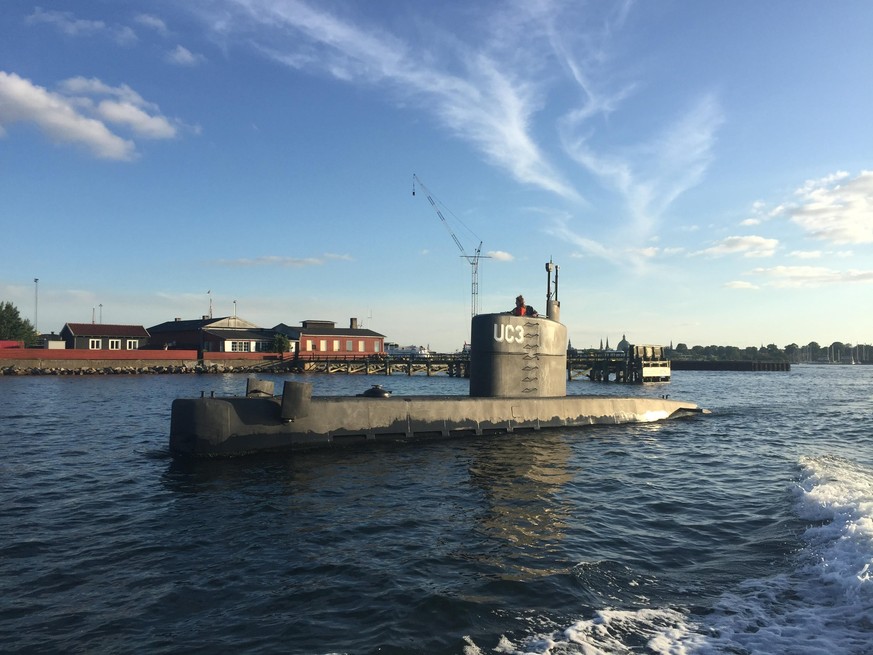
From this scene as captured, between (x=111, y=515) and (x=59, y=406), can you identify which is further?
(x=59, y=406)

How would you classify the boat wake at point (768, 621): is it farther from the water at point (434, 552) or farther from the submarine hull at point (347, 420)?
the submarine hull at point (347, 420)

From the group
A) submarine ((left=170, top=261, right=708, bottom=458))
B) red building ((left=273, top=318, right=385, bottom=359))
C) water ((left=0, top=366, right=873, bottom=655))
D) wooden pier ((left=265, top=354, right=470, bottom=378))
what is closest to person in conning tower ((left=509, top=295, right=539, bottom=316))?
submarine ((left=170, top=261, right=708, bottom=458))

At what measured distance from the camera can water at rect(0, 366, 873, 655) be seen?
6793 mm

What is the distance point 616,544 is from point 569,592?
2.56 meters

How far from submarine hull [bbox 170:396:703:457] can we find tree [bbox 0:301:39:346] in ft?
264

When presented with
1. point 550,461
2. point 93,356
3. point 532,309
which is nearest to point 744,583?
point 550,461

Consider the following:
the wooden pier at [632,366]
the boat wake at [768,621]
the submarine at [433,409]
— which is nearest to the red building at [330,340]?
the wooden pier at [632,366]

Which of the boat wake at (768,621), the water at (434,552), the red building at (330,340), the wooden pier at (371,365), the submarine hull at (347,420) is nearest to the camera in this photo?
the boat wake at (768,621)

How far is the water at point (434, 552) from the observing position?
6.79 m

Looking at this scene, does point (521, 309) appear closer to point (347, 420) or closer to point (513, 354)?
point (513, 354)

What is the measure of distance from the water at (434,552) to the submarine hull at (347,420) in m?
0.74

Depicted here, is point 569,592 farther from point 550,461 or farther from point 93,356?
point 93,356

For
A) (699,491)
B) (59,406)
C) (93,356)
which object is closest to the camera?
(699,491)

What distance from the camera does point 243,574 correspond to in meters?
8.50
